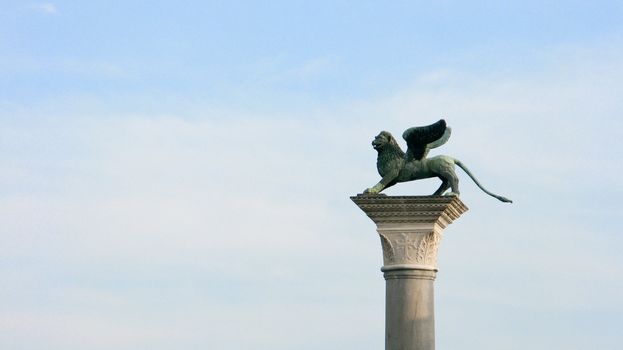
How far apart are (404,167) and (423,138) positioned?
24.3 inches

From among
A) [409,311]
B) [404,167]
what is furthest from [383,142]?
[409,311]

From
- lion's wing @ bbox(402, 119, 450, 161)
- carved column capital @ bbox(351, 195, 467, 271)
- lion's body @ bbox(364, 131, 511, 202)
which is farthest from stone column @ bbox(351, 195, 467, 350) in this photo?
lion's wing @ bbox(402, 119, 450, 161)

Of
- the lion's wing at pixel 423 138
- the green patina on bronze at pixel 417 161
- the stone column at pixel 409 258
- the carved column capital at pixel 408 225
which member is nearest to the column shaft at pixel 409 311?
the stone column at pixel 409 258

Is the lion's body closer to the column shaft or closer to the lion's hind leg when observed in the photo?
the lion's hind leg

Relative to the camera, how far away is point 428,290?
20.7 m

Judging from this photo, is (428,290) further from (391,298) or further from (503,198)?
(503,198)

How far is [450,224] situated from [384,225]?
1.22 metres

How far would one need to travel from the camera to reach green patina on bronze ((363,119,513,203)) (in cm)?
2125

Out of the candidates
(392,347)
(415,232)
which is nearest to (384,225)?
(415,232)

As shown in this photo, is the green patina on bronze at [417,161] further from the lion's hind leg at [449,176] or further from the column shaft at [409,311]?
the column shaft at [409,311]

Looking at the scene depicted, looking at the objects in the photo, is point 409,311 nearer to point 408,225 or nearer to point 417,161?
point 408,225

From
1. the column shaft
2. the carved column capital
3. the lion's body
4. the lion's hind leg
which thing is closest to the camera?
the column shaft

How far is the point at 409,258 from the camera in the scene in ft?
67.9

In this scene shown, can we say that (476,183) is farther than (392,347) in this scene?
Yes
